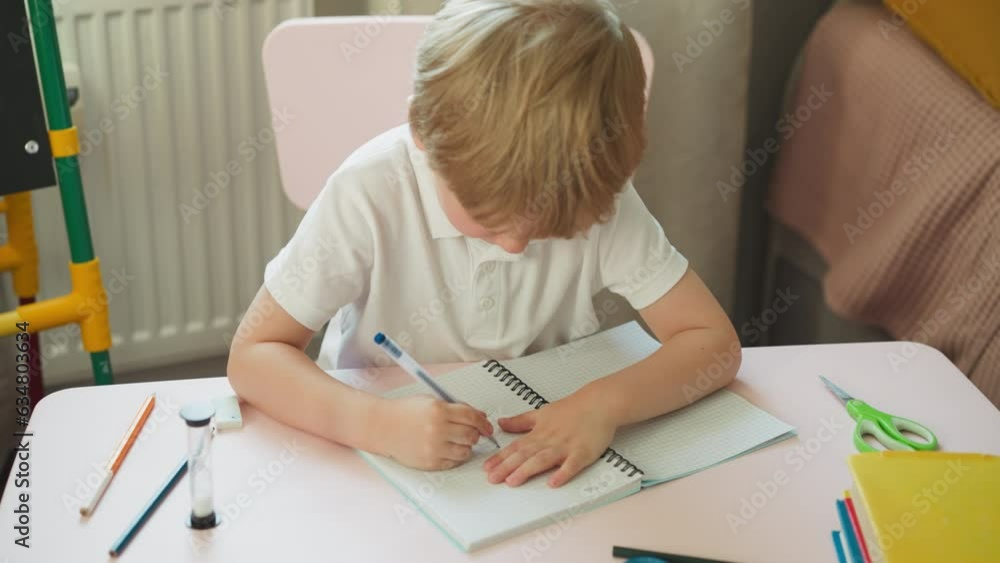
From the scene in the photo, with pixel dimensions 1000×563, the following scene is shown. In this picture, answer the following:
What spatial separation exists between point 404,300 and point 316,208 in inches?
5.8

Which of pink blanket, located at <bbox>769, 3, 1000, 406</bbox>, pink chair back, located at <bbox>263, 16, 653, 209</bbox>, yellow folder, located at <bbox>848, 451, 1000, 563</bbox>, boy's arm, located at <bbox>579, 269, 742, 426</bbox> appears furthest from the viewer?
pink blanket, located at <bbox>769, 3, 1000, 406</bbox>

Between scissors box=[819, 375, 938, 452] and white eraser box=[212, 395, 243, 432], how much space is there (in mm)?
532

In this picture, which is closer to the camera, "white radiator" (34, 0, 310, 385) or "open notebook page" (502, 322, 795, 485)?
"open notebook page" (502, 322, 795, 485)

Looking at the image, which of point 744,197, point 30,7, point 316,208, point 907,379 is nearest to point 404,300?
point 316,208

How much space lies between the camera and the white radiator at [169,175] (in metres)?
1.70

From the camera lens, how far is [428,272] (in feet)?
3.83

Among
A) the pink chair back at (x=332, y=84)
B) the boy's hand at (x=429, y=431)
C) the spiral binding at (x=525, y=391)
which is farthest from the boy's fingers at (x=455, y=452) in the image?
the pink chair back at (x=332, y=84)

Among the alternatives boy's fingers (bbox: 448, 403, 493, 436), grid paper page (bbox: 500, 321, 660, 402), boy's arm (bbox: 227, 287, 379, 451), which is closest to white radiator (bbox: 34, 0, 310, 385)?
boy's arm (bbox: 227, 287, 379, 451)

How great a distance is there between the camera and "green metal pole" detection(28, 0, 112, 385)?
54.4 inches

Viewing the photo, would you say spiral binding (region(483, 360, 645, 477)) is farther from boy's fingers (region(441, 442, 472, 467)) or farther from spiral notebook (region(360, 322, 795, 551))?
boy's fingers (region(441, 442, 472, 467))

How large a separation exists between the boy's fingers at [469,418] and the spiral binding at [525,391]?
Result: 0.08 metres

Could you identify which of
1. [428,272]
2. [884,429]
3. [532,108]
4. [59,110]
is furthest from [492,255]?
[59,110]

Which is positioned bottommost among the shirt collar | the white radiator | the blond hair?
the white radiator

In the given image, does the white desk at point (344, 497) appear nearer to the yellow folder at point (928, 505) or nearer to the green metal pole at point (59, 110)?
the yellow folder at point (928, 505)
